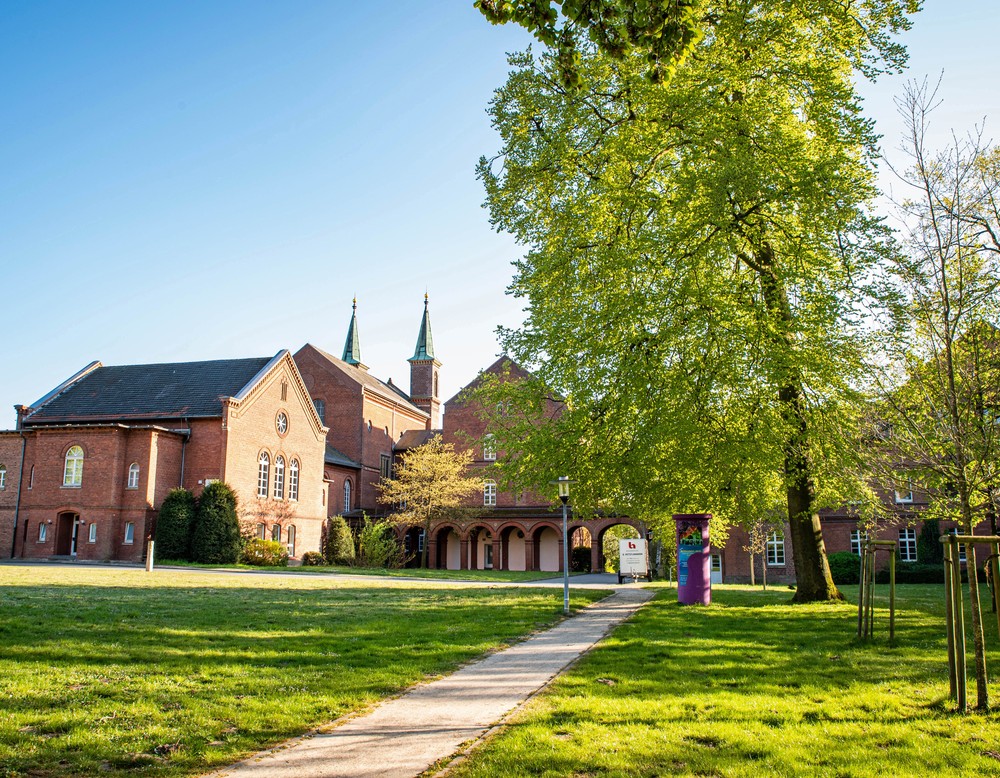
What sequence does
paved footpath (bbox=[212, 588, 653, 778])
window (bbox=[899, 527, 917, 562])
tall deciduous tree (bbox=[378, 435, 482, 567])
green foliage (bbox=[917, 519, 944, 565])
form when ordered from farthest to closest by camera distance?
1. tall deciduous tree (bbox=[378, 435, 482, 567])
2. window (bbox=[899, 527, 917, 562])
3. green foliage (bbox=[917, 519, 944, 565])
4. paved footpath (bbox=[212, 588, 653, 778])

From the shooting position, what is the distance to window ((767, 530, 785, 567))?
42344 millimetres

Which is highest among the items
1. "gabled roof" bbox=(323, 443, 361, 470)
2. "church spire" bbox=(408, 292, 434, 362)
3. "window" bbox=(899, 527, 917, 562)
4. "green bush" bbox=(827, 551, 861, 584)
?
"church spire" bbox=(408, 292, 434, 362)

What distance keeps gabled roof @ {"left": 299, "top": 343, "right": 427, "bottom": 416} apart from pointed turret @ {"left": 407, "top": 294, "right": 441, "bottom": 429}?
4.03 ft

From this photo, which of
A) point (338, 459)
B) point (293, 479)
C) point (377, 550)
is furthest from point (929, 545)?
point (338, 459)

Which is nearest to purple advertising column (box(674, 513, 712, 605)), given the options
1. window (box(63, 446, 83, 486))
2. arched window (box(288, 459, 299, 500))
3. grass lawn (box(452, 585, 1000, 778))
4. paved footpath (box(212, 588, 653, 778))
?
grass lawn (box(452, 585, 1000, 778))

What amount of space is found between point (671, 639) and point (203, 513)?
29.2 metres

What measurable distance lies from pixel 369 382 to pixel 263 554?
959 inches

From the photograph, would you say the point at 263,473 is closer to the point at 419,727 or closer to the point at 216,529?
the point at 216,529

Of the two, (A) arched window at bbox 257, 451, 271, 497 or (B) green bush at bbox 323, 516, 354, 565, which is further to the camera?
(B) green bush at bbox 323, 516, 354, 565

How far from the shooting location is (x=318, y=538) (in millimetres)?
43844

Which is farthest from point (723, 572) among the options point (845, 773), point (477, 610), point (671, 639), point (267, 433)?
point (845, 773)

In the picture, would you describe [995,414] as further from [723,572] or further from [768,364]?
[723,572]

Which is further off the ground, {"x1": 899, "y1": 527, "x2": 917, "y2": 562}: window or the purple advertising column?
the purple advertising column

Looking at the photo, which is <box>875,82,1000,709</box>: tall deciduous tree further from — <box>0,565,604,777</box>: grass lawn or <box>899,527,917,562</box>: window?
<box>899,527,917,562</box>: window
